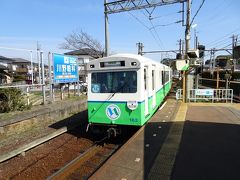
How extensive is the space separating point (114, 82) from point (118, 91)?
0.31 m

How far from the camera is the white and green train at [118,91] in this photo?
6.81 meters

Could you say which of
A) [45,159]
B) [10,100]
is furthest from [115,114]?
[10,100]

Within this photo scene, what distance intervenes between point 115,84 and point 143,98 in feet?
3.17

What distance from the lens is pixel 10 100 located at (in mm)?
9562

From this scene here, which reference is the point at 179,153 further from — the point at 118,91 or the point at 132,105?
the point at 118,91

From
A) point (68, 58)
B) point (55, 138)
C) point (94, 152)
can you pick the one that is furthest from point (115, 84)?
point (68, 58)

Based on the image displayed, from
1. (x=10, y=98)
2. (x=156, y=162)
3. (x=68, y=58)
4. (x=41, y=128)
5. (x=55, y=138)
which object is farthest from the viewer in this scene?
(x=68, y=58)

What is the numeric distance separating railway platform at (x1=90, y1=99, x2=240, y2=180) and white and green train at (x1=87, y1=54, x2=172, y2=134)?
74 centimetres

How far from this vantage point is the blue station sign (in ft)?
40.1

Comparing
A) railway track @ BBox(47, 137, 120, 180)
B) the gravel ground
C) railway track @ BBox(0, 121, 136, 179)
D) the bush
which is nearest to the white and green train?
railway track @ BBox(47, 137, 120, 180)

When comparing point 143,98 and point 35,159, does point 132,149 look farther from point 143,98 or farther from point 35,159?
point 35,159

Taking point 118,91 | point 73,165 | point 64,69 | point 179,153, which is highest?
point 64,69

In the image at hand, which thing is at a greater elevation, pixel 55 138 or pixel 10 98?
pixel 10 98

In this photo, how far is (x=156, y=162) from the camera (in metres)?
4.73
